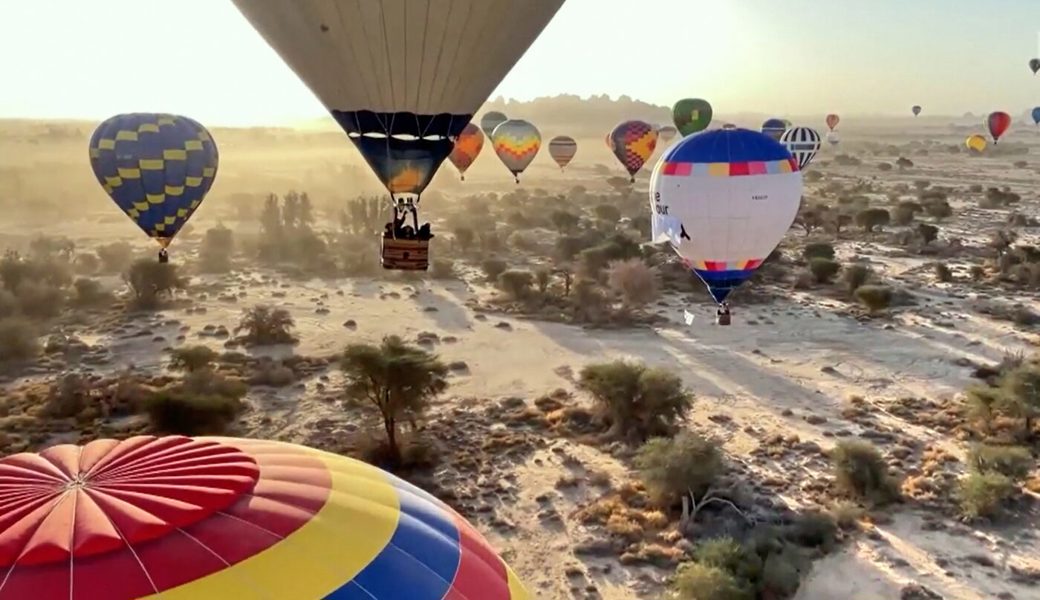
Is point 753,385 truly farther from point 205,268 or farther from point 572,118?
point 572,118

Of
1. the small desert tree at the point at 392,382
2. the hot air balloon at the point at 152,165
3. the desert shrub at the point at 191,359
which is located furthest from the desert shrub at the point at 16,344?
the small desert tree at the point at 392,382

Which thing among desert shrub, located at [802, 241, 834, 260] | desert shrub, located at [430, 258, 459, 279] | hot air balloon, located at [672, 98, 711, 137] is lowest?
desert shrub, located at [430, 258, 459, 279]

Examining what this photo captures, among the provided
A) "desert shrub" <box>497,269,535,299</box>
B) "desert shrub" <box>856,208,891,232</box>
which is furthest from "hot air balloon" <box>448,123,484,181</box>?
"desert shrub" <box>856,208,891,232</box>

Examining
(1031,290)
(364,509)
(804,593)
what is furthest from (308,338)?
(1031,290)

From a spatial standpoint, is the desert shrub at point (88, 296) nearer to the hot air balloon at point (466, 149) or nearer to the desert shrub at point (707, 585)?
the hot air balloon at point (466, 149)

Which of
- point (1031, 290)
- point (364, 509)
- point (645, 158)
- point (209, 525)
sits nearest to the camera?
point (209, 525)

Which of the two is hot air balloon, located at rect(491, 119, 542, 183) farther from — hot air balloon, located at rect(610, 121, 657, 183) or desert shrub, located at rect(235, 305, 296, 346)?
desert shrub, located at rect(235, 305, 296, 346)
